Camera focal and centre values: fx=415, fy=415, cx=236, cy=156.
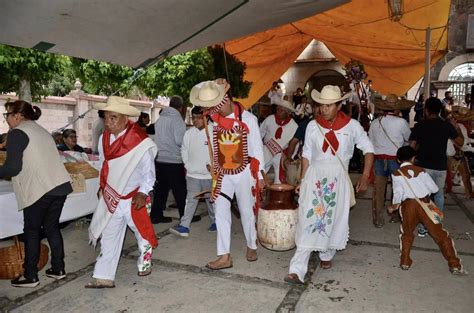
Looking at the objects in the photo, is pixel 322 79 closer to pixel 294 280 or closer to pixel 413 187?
pixel 413 187

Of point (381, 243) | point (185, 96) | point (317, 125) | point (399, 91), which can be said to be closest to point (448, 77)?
point (399, 91)

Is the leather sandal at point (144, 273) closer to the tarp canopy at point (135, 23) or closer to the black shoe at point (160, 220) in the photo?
the black shoe at point (160, 220)

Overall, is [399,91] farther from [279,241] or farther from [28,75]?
[28,75]

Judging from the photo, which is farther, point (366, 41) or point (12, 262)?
point (366, 41)

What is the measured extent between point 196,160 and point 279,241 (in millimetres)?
1688

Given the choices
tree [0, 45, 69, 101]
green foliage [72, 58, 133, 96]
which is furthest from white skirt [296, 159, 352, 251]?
green foliage [72, 58, 133, 96]

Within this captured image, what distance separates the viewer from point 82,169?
582 cm

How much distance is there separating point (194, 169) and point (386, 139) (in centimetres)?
284

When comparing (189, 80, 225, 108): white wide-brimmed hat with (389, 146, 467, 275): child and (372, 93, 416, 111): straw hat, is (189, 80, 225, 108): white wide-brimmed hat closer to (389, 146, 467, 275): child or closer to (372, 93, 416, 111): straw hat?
(389, 146, 467, 275): child

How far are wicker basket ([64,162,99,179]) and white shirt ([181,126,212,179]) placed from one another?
1317mm

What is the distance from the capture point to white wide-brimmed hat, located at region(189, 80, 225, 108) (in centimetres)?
437

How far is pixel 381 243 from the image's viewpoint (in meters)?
5.53

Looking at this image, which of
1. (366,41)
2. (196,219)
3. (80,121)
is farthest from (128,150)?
(80,121)

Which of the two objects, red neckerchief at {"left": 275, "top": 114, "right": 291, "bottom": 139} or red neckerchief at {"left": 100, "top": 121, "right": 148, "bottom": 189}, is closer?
red neckerchief at {"left": 100, "top": 121, "right": 148, "bottom": 189}
